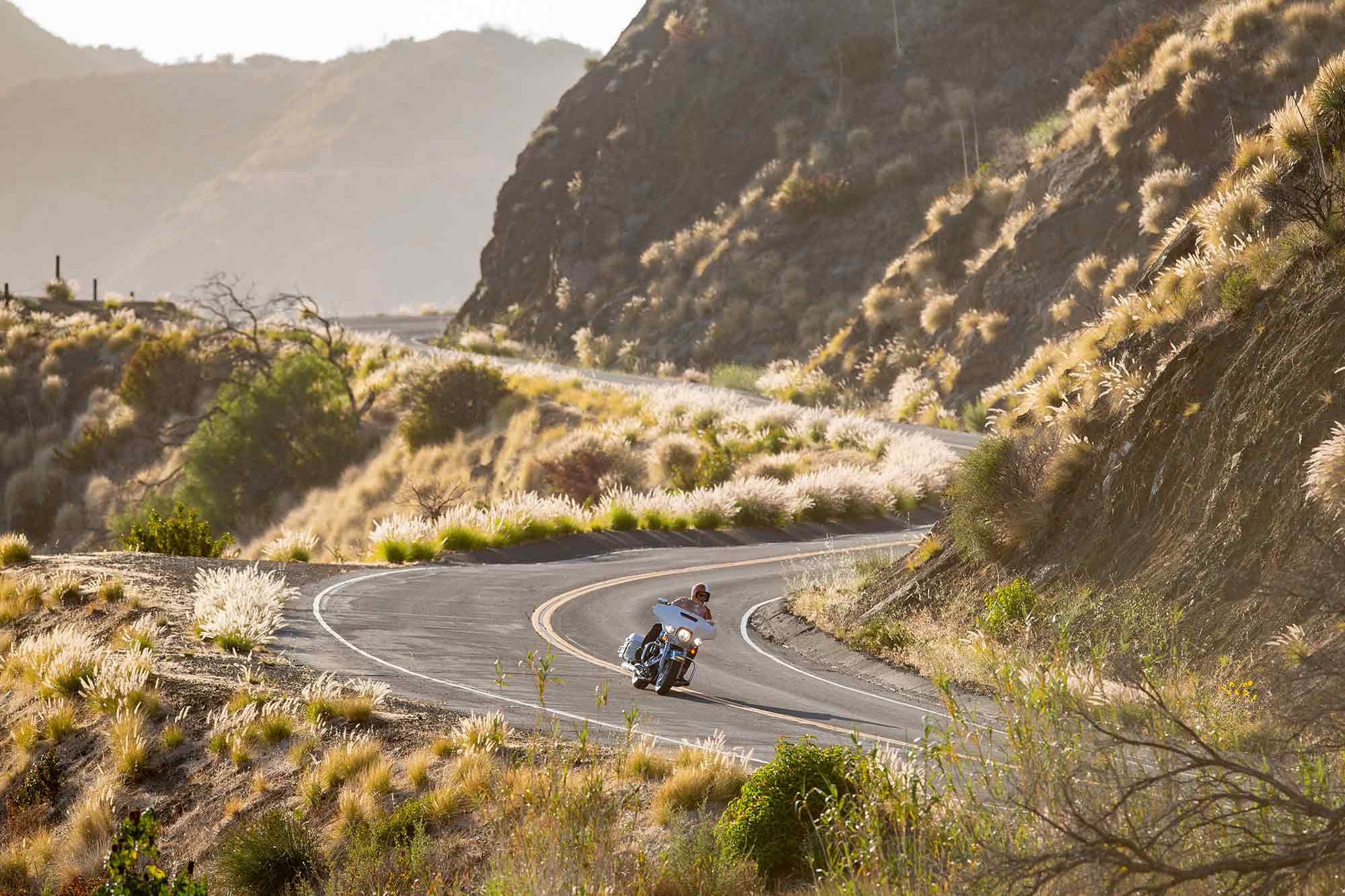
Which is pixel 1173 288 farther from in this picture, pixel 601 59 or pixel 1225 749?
pixel 601 59

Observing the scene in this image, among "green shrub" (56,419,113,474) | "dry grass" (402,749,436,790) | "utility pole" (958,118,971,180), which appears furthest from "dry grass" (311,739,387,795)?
"green shrub" (56,419,113,474)

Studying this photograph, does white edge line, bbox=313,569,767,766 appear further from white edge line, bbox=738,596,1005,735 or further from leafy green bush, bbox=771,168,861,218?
leafy green bush, bbox=771,168,861,218

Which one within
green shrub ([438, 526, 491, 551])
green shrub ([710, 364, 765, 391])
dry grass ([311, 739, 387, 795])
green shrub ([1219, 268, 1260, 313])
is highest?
green shrub ([1219, 268, 1260, 313])

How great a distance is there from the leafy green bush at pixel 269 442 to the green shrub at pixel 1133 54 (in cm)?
2806

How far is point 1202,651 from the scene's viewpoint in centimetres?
1344

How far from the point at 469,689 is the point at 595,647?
284 cm

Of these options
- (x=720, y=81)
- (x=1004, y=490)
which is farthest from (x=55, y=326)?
(x=1004, y=490)

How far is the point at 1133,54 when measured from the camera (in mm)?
41812

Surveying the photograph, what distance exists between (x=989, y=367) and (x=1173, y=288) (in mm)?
20185

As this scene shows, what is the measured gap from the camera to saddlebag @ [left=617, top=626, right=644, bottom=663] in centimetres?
1631

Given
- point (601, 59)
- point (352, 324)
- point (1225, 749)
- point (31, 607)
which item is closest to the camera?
point (1225, 749)

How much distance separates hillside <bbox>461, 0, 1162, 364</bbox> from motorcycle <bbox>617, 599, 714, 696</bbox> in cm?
3182

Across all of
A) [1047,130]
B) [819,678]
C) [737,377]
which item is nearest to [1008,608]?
[819,678]

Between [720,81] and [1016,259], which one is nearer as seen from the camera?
[1016,259]
